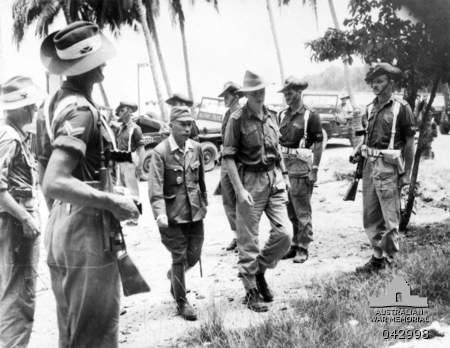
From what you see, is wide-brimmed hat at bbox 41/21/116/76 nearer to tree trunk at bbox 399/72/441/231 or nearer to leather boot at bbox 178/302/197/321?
leather boot at bbox 178/302/197/321

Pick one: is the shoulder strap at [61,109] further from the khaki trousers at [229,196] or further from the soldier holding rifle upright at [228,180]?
the khaki trousers at [229,196]

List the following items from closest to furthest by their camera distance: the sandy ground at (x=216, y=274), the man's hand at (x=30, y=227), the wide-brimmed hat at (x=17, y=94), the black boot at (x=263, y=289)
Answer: the man's hand at (x=30, y=227)
the wide-brimmed hat at (x=17, y=94)
the sandy ground at (x=216, y=274)
the black boot at (x=263, y=289)

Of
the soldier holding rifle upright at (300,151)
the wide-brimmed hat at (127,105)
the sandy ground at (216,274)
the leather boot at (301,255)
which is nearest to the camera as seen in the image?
the sandy ground at (216,274)

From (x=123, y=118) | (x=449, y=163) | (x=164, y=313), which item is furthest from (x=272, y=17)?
(x=164, y=313)

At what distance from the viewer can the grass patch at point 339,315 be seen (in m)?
3.20

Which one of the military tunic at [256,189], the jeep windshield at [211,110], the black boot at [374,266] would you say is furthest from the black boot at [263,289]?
the jeep windshield at [211,110]

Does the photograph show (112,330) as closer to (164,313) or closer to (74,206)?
(74,206)

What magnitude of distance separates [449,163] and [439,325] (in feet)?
31.2

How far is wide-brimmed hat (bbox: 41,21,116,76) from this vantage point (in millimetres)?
2330

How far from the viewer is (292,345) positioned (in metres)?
3.12

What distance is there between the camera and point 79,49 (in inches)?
91.6

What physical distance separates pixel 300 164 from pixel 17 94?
338cm

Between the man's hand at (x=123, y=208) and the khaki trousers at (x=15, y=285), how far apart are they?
1519 millimetres

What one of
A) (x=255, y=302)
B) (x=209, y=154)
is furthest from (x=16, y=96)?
(x=209, y=154)
